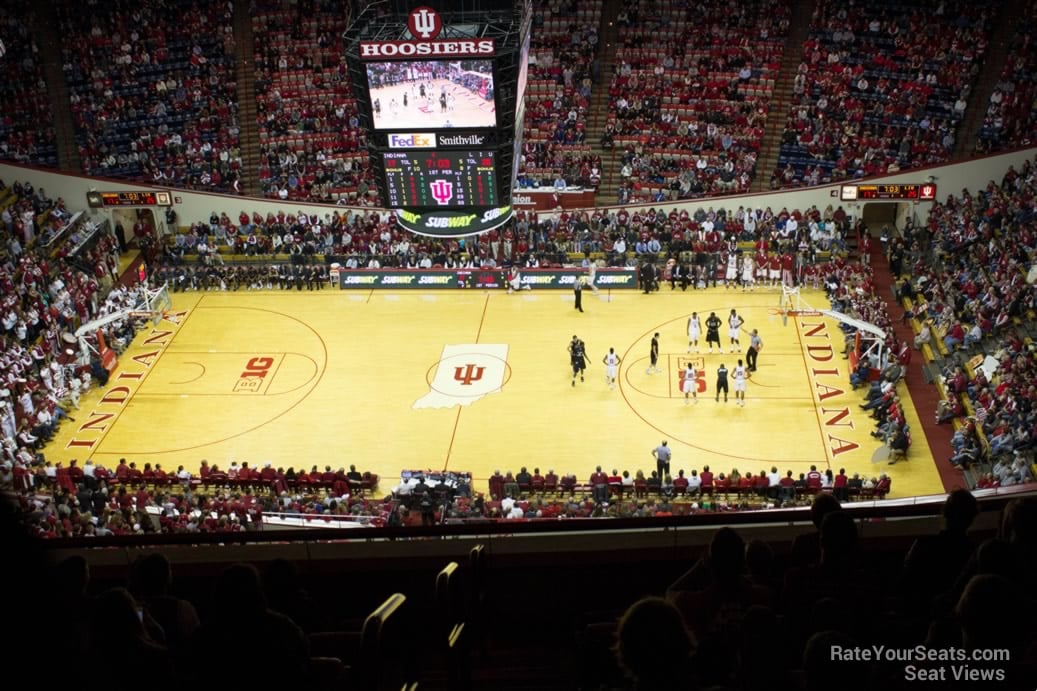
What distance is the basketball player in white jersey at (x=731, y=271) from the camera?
32.9m

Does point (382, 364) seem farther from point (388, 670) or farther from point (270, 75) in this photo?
point (388, 670)

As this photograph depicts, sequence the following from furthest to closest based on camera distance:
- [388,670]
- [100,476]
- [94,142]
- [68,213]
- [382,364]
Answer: [94,142]
[68,213]
[382,364]
[100,476]
[388,670]

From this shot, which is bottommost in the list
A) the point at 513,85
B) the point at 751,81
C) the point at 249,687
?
the point at 751,81

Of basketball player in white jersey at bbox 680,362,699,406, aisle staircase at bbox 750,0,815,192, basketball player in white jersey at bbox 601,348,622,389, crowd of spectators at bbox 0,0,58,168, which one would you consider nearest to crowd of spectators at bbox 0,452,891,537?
basketball player in white jersey at bbox 680,362,699,406

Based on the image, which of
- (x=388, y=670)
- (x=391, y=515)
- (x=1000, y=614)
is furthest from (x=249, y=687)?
(x=391, y=515)

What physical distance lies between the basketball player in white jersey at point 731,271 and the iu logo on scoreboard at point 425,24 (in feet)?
49.0

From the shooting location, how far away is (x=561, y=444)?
24.9 metres

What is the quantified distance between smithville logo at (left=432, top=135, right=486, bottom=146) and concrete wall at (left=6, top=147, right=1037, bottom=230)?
13682 millimetres

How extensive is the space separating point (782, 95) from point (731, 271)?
805cm

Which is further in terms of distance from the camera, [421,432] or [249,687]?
[421,432]

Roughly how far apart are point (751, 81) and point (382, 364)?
17.5m

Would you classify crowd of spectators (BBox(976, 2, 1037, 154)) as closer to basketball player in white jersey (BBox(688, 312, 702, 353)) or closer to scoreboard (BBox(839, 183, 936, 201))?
scoreboard (BBox(839, 183, 936, 201))

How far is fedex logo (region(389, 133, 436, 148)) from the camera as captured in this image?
22531 mm

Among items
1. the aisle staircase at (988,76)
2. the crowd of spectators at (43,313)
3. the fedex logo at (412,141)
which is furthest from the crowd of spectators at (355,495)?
the aisle staircase at (988,76)
